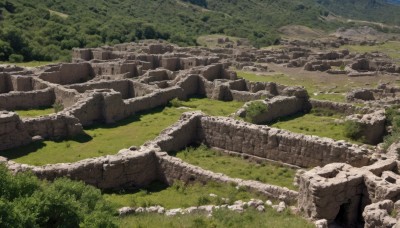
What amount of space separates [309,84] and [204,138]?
27359 mm

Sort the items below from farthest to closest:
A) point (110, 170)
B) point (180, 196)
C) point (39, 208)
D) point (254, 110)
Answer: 1. point (254, 110)
2. point (110, 170)
3. point (180, 196)
4. point (39, 208)

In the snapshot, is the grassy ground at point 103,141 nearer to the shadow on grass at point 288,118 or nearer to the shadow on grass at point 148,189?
the shadow on grass at point 288,118

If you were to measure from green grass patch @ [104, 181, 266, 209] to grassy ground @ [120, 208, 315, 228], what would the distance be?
6.63 feet

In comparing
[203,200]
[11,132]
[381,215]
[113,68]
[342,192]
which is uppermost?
[381,215]

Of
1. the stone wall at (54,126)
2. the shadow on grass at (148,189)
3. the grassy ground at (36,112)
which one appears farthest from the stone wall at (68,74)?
the shadow on grass at (148,189)

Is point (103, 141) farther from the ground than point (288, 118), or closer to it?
closer to it

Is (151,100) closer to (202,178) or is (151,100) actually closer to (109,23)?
(202,178)

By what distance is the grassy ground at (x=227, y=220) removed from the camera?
43.9 feet

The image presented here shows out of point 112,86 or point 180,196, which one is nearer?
point 180,196

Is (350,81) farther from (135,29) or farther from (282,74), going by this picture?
(135,29)

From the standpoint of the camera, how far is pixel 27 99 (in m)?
32.2

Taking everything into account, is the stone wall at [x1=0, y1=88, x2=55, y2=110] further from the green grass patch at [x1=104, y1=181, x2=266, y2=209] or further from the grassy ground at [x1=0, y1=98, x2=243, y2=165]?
the green grass patch at [x1=104, y1=181, x2=266, y2=209]

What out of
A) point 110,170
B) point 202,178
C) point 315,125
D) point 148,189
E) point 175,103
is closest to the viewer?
point 110,170

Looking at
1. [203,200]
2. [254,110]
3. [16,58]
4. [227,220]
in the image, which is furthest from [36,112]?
[16,58]
